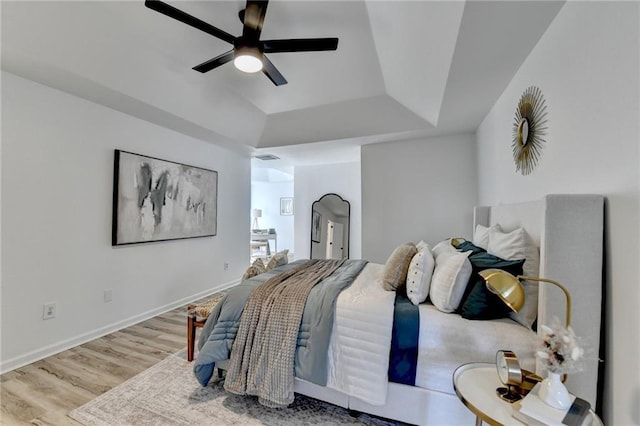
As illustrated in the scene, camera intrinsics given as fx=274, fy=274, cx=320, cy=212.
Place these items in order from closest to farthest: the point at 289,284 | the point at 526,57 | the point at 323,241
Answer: the point at 526,57 < the point at 289,284 < the point at 323,241

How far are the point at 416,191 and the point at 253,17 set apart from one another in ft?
10.3

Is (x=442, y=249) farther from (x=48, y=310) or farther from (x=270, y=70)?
(x=48, y=310)

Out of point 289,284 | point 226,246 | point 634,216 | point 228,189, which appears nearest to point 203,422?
point 289,284

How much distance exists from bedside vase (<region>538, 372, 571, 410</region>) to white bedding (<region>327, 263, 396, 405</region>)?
0.75 meters

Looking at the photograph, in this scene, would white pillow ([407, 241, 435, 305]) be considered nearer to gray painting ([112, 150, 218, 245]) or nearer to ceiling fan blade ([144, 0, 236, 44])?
ceiling fan blade ([144, 0, 236, 44])

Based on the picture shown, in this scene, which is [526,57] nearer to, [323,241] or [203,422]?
[203,422]

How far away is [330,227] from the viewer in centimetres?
574

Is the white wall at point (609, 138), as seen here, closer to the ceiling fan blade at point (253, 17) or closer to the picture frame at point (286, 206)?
the ceiling fan blade at point (253, 17)

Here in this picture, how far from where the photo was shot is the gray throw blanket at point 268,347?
167cm

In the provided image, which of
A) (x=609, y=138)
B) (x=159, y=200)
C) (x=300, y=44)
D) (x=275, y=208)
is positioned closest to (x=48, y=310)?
(x=159, y=200)

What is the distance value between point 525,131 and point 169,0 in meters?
2.74

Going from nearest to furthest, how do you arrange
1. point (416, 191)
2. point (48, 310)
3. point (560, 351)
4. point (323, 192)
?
point (560, 351)
point (48, 310)
point (416, 191)
point (323, 192)

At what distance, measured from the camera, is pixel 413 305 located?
176 cm

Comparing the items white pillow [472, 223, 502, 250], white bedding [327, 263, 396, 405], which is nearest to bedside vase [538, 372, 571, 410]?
white bedding [327, 263, 396, 405]
